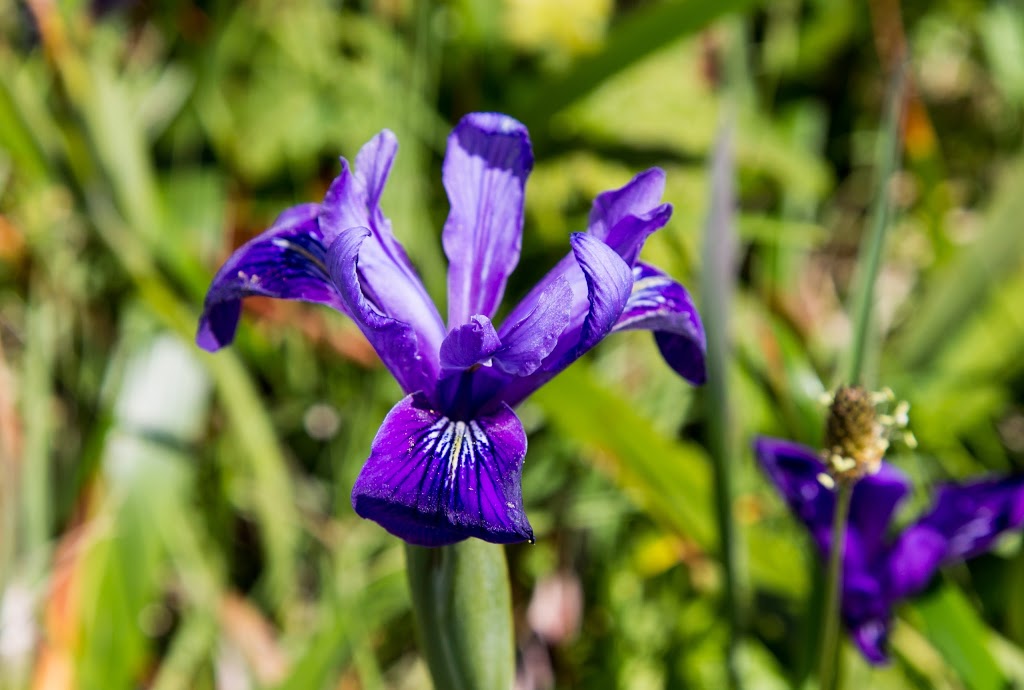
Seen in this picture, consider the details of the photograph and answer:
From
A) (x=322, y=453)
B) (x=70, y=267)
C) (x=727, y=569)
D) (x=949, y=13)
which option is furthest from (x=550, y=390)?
(x=949, y=13)

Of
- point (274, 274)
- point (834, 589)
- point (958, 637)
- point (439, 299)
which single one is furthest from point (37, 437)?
point (958, 637)

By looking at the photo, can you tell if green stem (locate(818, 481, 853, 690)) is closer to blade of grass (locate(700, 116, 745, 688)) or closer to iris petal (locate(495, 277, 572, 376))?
blade of grass (locate(700, 116, 745, 688))

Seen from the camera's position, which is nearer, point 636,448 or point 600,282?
point 600,282

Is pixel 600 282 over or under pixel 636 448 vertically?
over

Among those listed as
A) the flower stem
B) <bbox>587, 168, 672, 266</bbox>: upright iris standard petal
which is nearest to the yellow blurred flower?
<bbox>587, 168, 672, 266</bbox>: upright iris standard petal

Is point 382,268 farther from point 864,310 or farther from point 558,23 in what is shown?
point 558,23

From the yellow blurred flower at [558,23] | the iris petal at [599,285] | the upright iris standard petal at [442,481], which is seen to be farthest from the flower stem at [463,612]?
the yellow blurred flower at [558,23]
